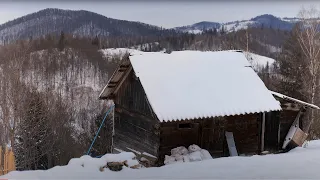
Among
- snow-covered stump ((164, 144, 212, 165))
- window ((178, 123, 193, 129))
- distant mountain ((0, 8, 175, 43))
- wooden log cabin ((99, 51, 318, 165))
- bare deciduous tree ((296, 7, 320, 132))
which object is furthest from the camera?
bare deciduous tree ((296, 7, 320, 132))

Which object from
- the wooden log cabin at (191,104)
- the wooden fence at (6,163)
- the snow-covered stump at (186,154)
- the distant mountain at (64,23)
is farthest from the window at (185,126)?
the distant mountain at (64,23)

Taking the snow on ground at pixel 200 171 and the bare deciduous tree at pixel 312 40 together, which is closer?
the snow on ground at pixel 200 171

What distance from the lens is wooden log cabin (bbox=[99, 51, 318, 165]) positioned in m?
10.4

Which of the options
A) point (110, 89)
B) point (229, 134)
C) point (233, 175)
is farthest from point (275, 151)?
point (233, 175)

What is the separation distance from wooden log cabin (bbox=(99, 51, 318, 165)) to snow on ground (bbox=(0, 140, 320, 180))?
2903 mm

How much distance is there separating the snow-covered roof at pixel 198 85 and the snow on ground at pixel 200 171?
115 inches

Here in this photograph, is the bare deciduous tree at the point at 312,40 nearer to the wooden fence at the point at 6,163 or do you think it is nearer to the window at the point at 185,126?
the window at the point at 185,126

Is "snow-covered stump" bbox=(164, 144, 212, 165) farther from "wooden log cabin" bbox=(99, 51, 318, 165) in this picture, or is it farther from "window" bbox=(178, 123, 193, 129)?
"window" bbox=(178, 123, 193, 129)

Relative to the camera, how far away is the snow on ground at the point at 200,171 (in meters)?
6.00

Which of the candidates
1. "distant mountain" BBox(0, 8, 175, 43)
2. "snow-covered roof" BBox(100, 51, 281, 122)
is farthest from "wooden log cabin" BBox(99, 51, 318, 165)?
"distant mountain" BBox(0, 8, 175, 43)

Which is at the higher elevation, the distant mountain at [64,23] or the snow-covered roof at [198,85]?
the distant mountain at [64,23]

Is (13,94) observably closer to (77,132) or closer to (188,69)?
(188,69)

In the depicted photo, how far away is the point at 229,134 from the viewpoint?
11.1 metres

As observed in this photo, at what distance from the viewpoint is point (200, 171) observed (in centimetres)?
648
